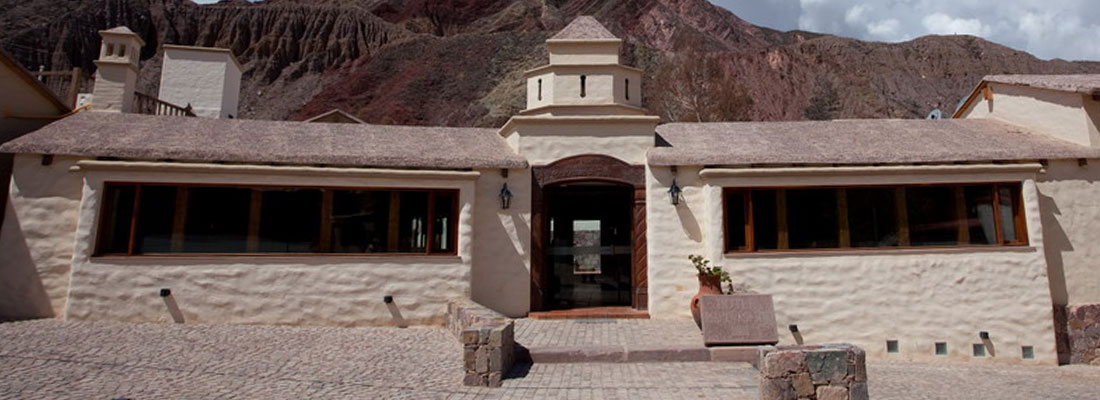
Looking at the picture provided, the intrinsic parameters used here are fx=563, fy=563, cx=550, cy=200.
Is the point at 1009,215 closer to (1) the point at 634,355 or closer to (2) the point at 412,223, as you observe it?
(1) the point at 634,355

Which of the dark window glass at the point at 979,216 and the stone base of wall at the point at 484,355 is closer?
the stone base of wall at the point at 484,355

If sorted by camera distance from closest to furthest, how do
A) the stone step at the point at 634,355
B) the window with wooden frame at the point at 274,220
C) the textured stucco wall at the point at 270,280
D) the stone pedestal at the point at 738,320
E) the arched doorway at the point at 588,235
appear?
1. the stone step at the point at 634,355
2. the stone pedestal at the point at 738,320
3. the textured stucco wall at the point at 270,280
4. the window with wooden frame at the point at 274,220
5. the arched doorway at the point at 588,235

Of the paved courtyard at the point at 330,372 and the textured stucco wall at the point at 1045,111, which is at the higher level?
the textured stucco wall at the point at 1045,111

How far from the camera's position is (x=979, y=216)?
9.80 metres

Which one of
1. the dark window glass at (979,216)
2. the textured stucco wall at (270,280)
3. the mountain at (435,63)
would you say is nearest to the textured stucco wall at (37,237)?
the textured stucco wall at (270,280)

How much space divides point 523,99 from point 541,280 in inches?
1142

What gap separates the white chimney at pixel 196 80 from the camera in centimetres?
1877

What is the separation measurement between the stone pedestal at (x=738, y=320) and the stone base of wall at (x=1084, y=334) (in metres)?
6.17

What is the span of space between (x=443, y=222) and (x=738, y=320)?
5222 mm

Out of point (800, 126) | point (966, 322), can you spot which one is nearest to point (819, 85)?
point (800, 126)

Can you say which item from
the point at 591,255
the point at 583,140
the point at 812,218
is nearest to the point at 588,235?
the point at 591,255

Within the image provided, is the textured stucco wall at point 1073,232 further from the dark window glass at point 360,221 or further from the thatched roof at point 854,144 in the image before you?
the dark window glass at point 360,221

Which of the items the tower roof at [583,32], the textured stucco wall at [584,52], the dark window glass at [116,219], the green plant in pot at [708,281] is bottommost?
the green plant in pot at [708,281]

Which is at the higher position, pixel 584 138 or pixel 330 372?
pixel 584 138
